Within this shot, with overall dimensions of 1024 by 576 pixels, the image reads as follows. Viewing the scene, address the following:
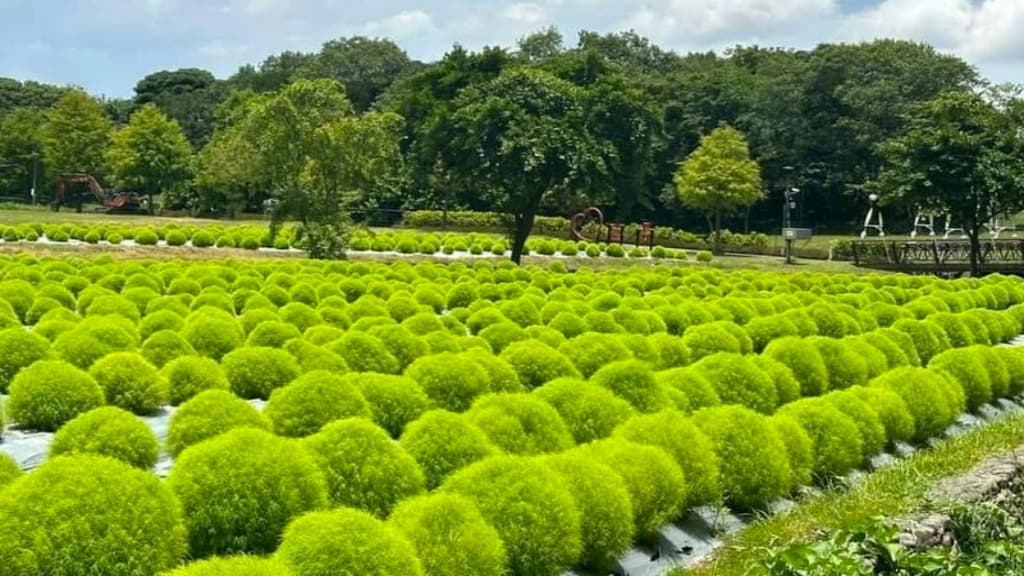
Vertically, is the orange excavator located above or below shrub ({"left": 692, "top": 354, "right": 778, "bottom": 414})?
above

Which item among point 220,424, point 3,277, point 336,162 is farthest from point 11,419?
point 336,162

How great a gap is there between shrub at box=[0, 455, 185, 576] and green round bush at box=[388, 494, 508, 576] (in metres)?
1.04

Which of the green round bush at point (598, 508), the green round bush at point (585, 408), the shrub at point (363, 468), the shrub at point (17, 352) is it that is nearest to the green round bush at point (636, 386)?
the green round bush at point (585, 408)

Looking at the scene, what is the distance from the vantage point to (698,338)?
38.8ft

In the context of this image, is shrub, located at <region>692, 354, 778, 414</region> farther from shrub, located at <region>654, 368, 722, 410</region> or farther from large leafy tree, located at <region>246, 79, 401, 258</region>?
large leafy tree, located at <region>246, 79, 401, 258</region>

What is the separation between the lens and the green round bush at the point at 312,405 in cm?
683

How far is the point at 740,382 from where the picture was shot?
360 inches

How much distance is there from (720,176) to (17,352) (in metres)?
46.6

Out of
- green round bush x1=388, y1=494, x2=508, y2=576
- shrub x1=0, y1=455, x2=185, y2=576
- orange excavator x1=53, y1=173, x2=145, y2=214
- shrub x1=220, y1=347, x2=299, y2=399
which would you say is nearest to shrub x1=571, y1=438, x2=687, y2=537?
green round bush x1=388, y1=494, x2=508, y2=576

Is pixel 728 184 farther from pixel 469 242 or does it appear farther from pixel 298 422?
pixel 298 422

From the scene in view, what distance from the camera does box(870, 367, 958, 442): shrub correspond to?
9562 millimetres

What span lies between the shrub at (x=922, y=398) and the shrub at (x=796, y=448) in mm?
2201

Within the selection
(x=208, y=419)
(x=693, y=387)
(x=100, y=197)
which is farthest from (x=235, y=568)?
(x=100, y=197)

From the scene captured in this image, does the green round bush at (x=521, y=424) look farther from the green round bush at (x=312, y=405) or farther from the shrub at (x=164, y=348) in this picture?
the shrub at (x=164, y=348)
